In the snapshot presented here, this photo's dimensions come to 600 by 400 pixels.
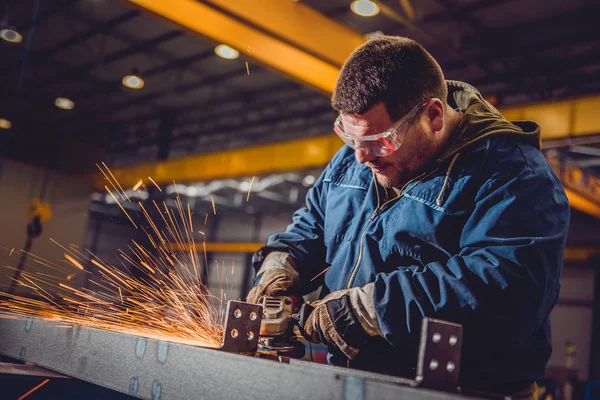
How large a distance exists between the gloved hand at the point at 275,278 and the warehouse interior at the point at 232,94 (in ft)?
1.91

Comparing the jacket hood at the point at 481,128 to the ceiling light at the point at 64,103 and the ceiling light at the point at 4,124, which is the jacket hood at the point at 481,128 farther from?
the ceiling light at the point at 4,124

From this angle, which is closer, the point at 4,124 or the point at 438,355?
the point at 438,355

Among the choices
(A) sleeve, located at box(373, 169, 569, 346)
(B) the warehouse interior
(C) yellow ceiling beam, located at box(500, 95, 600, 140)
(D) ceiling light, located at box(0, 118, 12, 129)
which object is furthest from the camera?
(D) ceiling light, located at box(0, 118, 12, 129)

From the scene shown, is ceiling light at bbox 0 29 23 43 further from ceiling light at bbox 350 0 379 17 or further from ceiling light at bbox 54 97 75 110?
ceiling light at bbox 350 0 379 17

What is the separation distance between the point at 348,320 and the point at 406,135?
1.95 ft

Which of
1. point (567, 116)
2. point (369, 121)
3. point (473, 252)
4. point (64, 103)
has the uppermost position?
point (64, 103)

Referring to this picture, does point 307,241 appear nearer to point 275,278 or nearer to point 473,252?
point 275,278

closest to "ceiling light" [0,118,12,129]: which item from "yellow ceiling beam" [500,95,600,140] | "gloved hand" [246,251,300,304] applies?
"yellow ceiling beam" [500,95,600,140]

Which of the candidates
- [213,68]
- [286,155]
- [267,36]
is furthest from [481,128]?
[213,68]

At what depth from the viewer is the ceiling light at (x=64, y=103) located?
9.75 m

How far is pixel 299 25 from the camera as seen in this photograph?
4.20m

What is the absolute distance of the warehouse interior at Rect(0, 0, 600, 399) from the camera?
4448mm

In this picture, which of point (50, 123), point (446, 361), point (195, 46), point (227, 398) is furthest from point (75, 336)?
point (50, 123)

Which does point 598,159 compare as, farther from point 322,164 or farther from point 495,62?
point 322,164
